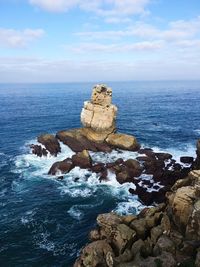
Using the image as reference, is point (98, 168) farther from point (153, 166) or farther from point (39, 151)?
point (39, 151)

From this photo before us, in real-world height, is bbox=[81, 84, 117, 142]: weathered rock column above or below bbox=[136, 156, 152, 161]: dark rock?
above

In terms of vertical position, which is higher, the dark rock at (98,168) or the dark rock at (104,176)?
the dark rock at (98,168)

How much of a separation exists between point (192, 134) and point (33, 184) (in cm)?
4664

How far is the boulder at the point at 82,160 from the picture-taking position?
60603 mm

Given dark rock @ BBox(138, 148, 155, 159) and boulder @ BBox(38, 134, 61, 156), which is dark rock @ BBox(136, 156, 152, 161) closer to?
dark rock @ BBox(138, 148, 155, 159)

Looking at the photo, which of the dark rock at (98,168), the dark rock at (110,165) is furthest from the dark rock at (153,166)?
the dark rock at (98,168)

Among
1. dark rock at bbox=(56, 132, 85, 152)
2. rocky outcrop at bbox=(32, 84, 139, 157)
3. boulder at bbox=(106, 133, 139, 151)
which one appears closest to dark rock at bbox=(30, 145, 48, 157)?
rocky outcrop at bbox=(32, 84, 139, 157)

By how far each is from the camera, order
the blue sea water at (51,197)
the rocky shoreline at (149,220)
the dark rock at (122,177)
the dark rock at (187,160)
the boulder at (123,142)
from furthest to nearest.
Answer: the boulder at (123,142) → the dark rock at (187,160) → the dark rock at (122,177) → the blue sea water at (51,197) → the rocky shoreline at (149,220)

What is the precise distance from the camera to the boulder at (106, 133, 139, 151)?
6844 centimetres

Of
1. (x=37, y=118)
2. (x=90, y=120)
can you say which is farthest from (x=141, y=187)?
(x=37, y=118)

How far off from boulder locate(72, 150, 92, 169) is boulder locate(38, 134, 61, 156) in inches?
275

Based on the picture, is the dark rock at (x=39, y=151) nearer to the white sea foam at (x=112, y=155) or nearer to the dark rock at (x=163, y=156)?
the white sea foam at (x=112, y=155)

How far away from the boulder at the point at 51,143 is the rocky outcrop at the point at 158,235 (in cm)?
3485

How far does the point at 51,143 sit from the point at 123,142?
616 inches
